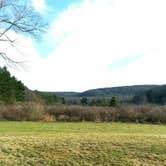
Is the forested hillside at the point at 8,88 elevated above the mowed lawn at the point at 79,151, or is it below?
above

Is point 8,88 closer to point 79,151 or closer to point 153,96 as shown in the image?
point 153,96

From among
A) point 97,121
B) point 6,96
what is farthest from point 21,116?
point 6,96

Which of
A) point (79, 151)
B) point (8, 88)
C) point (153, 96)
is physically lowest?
point (79, 151)

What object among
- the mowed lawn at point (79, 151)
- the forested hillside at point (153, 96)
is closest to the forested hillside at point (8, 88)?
the forested hillside at point (153, 96)

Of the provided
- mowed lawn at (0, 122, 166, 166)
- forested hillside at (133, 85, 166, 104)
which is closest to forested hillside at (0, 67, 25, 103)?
forested hillside at (133, 85, 166, 104)

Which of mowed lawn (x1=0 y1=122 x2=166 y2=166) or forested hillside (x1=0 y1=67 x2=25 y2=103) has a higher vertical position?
forested hillside (x1=0 y1=67 x2=25 y2=103)

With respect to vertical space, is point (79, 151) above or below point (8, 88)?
below

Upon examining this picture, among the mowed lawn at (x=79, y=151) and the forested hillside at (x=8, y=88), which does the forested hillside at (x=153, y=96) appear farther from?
the mowed lawn at (x=79, y=151)

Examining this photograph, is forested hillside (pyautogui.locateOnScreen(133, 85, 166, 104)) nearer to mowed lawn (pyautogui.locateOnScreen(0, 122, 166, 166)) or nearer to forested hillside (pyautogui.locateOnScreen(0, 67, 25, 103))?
forested hillside (pyautogui.locateOnScreen(0, 67, 25, 103))

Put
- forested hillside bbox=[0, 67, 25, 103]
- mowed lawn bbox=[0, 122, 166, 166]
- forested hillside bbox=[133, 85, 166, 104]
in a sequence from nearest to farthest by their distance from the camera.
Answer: mowed lawn bbox=[0, 122, 166, 166], forested hillside bbox=[0, 67, 25, 103], forested hillside bbox=[133, 85, 166, 104]

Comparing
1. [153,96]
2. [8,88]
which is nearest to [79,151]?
[8,88]

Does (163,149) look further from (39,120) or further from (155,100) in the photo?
(155,100)

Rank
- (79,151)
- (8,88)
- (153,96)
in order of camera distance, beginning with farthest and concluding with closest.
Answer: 1. (153,96)
2. (8,88)
3. (79,151)

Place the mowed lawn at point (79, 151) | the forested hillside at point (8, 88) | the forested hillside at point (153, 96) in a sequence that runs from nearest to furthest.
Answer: the mowed lawn at point (79, 151) → the forested hillside at point (8, 88) → the forested hillside at point (153, 96)
